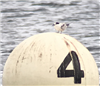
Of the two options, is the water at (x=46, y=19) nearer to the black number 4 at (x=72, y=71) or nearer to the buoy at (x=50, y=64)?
the buoy at (x=50, y=64)

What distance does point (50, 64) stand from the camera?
482cm

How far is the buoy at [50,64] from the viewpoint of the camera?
480cm

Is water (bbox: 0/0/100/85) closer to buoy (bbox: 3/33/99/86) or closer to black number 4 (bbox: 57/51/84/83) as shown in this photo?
buoy (bbox: 3/33/99/86)

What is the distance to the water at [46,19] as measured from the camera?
1395cm

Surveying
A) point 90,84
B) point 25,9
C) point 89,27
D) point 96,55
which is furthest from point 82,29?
point 90,84

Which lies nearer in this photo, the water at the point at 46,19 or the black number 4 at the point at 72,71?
the black number 4 at the point at 72,71

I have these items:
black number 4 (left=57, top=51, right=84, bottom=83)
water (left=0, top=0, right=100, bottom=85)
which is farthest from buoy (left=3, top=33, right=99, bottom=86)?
water (left=0, top=0, right=100, bottom=85)

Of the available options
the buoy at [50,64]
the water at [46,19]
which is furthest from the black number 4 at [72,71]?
the water at [46,19]

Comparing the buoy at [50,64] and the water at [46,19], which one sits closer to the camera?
the buoy at [50,64]

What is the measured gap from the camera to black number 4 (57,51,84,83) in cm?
483

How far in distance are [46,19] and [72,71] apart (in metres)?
10.6

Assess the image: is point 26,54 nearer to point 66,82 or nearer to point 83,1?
point 66,82

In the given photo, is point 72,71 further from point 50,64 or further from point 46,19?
point 46,19

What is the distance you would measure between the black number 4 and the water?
27.1 feet
